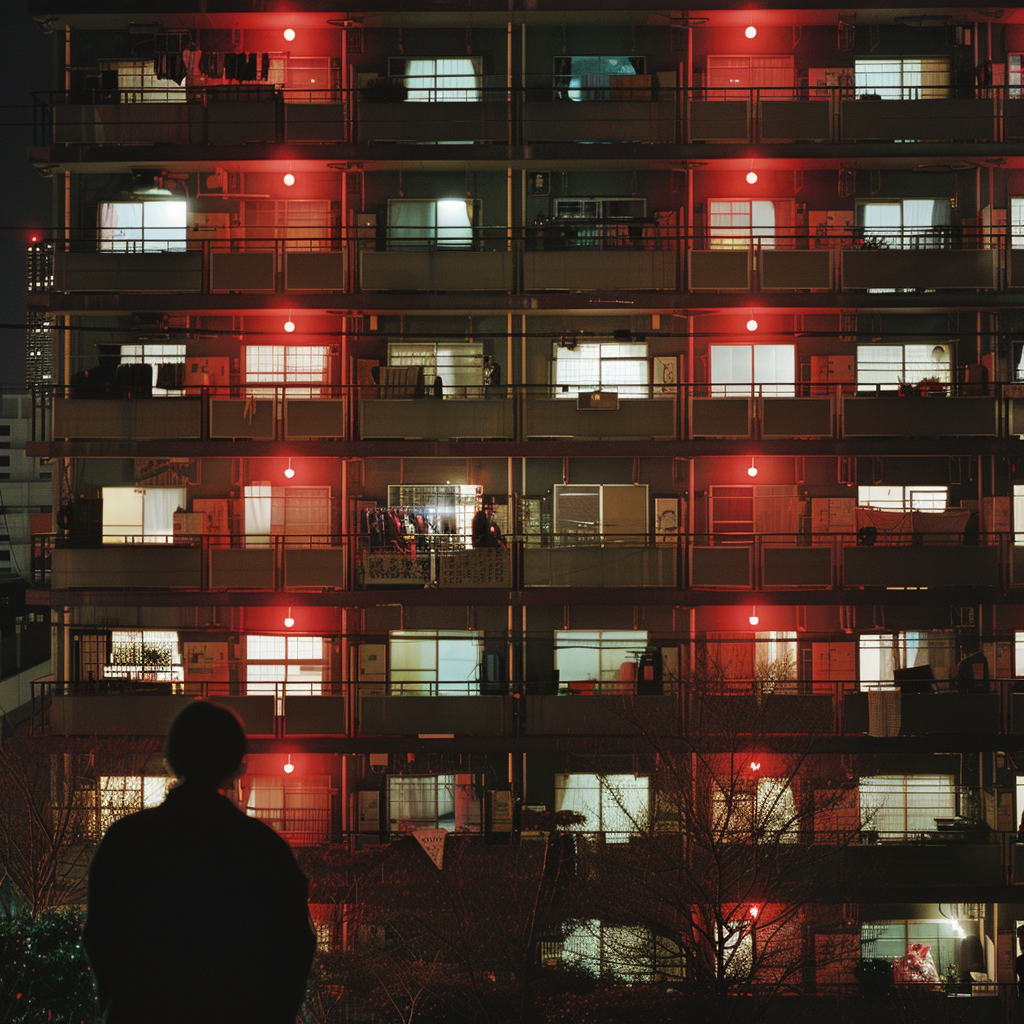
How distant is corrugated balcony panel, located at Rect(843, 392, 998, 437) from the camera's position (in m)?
19.0

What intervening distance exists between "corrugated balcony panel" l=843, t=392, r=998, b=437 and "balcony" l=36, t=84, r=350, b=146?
1147 centimetres

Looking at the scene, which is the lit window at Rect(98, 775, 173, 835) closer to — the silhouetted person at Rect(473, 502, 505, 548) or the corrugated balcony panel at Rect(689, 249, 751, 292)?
the silhouetted person at Rect(473, 502, 505, 548)

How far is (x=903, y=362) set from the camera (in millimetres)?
20078

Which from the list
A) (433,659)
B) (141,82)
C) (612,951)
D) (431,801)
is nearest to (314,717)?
(433,659)

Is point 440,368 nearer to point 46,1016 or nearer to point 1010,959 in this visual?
point 46,1016

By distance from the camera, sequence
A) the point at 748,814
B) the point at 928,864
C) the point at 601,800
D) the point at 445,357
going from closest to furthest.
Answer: the point at 748,814
the point at 928,864
the point at 601,800
the point at 445,357

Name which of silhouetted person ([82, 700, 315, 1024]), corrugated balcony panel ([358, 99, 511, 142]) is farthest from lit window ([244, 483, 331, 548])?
silhouetted person ([82, 700, 315, 1024])

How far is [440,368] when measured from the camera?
19828mm

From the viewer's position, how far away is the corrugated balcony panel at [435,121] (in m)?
19.1

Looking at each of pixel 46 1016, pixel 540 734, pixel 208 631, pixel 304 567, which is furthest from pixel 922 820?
pixel 46 1016

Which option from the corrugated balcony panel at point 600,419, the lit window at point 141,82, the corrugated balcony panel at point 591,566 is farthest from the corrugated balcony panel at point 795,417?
the lit window at point 141,82

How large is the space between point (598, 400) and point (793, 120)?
676 cm

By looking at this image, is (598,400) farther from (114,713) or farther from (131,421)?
(114,713)

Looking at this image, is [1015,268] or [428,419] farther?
[1015,268]
